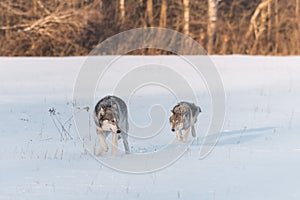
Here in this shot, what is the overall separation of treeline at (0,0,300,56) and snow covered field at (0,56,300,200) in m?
8.85

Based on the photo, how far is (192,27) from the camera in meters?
27.7

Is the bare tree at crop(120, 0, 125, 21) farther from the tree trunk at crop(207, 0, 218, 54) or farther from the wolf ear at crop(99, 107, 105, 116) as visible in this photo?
the wolf ear at crop(99, 107, 105, 116)

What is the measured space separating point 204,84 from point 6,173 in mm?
10224

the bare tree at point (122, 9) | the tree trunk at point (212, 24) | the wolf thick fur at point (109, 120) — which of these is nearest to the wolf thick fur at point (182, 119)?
the wolf thick fur at point (109, 120)

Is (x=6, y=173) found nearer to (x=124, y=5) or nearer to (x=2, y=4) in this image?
(x=2, y=4)

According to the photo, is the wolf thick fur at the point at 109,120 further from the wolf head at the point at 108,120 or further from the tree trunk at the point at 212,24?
the tree trunk at the point at 212,24

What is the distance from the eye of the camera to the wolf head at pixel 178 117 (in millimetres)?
8570

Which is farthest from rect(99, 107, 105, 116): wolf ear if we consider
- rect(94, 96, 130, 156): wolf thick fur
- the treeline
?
the treeline

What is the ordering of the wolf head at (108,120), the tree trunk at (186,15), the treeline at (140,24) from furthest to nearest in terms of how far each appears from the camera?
1. the tree trunk at (186,15)
2. the treeline at (140,24)
3. the wolf head at (108,120)

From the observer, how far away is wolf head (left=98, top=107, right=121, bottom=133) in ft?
23.4

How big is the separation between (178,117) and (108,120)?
5.87ft

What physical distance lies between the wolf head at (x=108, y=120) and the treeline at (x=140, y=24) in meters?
17.4

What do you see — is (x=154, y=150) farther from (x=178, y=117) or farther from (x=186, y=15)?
(x=186, y=15)

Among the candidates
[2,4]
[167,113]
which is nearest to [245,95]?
[167,113]
